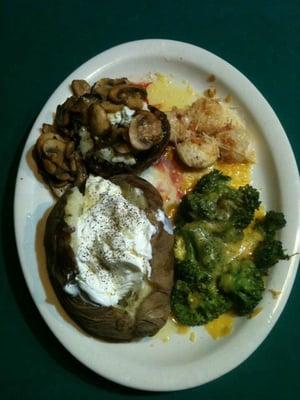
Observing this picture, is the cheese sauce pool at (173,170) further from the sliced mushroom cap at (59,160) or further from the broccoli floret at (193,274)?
the sliced mushroom cap at (59,160)

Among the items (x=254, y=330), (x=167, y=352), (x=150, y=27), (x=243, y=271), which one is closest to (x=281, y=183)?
(x=243, y=271)

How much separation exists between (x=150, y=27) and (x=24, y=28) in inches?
26.0

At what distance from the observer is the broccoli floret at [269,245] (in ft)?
7.91

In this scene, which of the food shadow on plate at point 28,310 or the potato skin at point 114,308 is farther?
the food shadow on plate at point 28,310

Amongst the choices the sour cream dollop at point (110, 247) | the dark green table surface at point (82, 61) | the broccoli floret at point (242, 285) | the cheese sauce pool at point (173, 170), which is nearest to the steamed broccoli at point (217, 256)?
the broccoli floret at point (242, 285)

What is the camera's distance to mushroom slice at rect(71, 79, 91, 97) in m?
2.55

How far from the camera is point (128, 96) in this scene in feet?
7.95

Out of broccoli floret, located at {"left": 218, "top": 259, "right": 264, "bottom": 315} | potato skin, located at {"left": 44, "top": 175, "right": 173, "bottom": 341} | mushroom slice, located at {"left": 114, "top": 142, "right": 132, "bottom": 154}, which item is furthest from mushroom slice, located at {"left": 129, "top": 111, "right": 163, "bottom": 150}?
broccoli floret, located at {"left": 218, "top": 259, "right": 264, "bottom": 315}

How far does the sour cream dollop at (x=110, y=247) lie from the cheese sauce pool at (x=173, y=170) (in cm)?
38

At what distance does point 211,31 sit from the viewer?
3.01 m

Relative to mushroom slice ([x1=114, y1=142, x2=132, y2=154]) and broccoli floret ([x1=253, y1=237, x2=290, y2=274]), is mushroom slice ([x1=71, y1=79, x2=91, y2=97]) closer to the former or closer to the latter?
mushroom slice ([x1=114, y1=142, x2=132, y2=154])

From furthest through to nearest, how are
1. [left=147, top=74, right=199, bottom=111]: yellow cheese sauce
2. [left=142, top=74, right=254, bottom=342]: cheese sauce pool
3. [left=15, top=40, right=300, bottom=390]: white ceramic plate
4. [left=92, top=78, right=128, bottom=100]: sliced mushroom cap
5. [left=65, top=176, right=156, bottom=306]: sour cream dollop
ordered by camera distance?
[left=147, top=74, right=199, bottom=111]: yellow cheese sauce
[left=142, top=74, right=254, bottom=342]: cheese sauce pool
[left=92, top=78, right=128, bottom=100]: sliced mushroom cap
[left=15, top=40, right=300, bottom=390]: white ceramic plate
[left=65, top=176, right=156, bottom=306]: sour cream dollop

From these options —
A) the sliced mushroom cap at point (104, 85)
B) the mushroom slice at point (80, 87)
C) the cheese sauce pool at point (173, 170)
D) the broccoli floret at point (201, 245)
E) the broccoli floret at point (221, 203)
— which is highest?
the mushroom slice at point (80, 87)

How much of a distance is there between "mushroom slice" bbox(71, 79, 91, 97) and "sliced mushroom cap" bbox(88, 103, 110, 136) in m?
0.19
